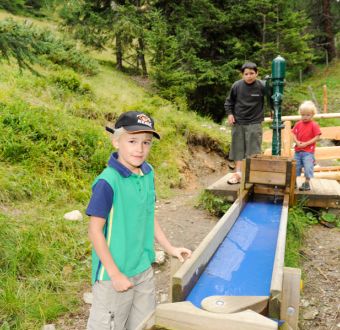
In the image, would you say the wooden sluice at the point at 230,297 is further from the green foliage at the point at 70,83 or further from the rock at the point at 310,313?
the green foliage at the point at 70,83

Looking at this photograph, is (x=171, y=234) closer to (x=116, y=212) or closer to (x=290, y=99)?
(x=116, y=212)

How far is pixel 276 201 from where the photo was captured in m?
5.72

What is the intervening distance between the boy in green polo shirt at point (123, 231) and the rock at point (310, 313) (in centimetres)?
205

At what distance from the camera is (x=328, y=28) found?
27.0 metres

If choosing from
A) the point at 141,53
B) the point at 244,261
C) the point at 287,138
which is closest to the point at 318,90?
the point at 141,53

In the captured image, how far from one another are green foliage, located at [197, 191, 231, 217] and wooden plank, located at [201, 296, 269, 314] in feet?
12.7

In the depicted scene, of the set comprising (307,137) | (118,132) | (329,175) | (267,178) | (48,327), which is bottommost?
(48,327)

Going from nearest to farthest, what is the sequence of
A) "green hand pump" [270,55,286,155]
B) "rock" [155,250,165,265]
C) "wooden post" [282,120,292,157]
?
"rock" [155,250,165,265] → "green hand pump" [270,55,286,155] → "wooden post" [282,120,292,157]

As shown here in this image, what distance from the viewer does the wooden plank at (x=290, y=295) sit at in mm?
2438

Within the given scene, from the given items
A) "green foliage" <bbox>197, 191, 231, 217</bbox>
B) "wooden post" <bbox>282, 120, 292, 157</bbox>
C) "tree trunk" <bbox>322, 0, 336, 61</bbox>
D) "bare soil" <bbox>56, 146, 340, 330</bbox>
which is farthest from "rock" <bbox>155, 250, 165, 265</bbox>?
"tree trunk" <bbox>322, 0, 336, 61</bbox>

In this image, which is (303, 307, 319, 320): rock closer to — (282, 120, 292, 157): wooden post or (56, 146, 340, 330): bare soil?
(56, 146, 340, 330): bare soil

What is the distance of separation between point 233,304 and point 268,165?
3542 millimetres

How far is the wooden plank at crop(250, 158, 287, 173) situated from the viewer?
18.1 feet

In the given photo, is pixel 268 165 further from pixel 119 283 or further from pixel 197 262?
pixel 119 283
